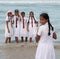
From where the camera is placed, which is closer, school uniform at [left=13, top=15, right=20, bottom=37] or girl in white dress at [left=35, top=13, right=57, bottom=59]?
girl in white dress at [left=35, top=13, right=57, bottom=59]

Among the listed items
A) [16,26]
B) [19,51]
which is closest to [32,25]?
[16,26]

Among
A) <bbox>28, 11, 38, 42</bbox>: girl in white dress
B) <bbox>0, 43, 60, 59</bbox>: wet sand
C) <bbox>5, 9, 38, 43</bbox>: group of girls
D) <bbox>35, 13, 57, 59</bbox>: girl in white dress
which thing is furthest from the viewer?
<bbox>28, 11, 38, 42</bbox>: girl in white dress

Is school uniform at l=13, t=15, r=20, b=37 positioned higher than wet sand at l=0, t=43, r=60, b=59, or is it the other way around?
school uniform at l=13, t=15, r=20, b=37

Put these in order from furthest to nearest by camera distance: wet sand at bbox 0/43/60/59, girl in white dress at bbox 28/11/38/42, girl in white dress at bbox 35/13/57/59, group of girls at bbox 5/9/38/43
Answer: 1. girl in white dress at bbox 28/11/38/42
2. group of girls at bbox 5/9/38/43
3. wet sand at bbox 0/43/60/59
4. girl in white dress at bbox 35/13/57/59

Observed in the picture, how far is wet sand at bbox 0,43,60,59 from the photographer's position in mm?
10539

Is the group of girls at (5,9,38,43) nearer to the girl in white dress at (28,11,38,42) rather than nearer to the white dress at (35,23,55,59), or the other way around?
the girl in white dress at (28,11,38,42)

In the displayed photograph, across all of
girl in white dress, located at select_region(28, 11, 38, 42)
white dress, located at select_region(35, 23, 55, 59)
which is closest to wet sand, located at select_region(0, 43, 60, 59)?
girl in white dress, located at select_region(28, 11, 38, 42)

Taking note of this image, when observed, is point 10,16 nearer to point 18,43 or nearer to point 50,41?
point 18,43

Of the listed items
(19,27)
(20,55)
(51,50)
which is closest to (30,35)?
(19,27)

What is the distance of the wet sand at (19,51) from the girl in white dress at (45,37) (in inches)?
112

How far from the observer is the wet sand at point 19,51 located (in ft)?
34.6

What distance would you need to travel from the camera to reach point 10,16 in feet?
41.8

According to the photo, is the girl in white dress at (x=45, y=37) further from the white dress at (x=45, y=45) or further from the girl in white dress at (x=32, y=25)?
the girl in white dress at (x=32, y=25)

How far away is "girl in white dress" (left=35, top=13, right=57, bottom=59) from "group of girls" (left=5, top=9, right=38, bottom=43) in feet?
17.4
